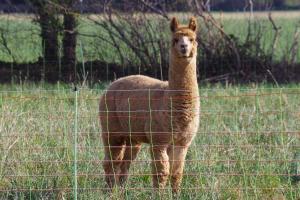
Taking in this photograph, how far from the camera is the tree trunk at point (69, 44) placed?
16.7 meters

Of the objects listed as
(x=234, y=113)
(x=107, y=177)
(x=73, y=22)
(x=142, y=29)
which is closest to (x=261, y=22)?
(x=142, y=29)

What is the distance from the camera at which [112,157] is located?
28.5ft

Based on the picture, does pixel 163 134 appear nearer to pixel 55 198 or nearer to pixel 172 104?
pixel 172 104

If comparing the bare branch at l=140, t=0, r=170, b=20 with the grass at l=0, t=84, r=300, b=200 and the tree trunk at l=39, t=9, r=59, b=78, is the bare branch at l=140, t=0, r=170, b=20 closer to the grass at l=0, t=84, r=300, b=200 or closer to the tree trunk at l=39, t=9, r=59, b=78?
the tree trunk at l=39, t=9, r=59, b=78

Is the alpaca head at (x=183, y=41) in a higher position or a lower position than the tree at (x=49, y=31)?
higher

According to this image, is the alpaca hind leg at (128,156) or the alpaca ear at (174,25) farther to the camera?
the alpaca hind leg at (128,156)

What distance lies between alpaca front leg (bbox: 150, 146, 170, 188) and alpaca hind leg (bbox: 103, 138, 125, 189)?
2.45 ft

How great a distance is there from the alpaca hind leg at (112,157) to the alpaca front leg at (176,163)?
78 cm

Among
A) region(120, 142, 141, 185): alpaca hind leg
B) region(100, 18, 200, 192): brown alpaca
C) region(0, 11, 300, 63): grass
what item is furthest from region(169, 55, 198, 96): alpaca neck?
region(0, 11, 300, 63): grass

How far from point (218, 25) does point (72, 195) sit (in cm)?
874

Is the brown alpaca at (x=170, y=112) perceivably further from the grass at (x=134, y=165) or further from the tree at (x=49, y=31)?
the tree at (x=49, y=31)

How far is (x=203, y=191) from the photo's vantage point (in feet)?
26.5

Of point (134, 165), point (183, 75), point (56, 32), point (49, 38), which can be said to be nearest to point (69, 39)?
point (56, 32)

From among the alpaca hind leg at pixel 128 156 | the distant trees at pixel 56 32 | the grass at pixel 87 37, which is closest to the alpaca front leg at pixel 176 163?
the alpaca hind leg at pixel 128 156
